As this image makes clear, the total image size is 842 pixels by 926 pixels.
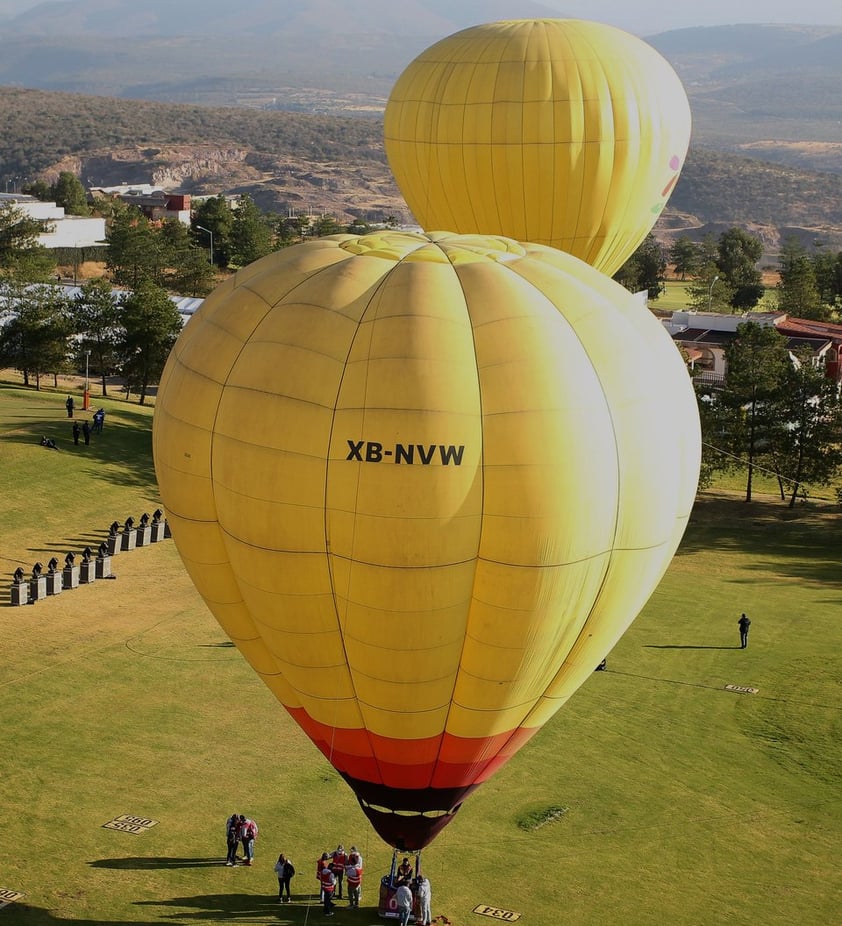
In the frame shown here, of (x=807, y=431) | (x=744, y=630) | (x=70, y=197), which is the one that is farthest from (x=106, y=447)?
(x=70, y=197)

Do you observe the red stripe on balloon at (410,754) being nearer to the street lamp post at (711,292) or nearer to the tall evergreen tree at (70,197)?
the street lamp post at (711,292)

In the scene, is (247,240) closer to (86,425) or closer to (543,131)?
(86,425)

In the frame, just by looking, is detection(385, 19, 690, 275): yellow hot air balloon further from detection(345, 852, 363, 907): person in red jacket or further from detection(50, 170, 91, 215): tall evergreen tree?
detection(50, 170, 91, 215): tall evergreen tree

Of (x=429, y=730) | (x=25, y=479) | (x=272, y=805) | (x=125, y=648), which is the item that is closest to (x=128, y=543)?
(x=25, y=479)

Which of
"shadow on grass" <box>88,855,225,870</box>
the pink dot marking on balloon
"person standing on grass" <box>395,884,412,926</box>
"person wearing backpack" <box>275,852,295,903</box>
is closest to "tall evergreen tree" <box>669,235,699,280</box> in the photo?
the pink dot marking on balloon

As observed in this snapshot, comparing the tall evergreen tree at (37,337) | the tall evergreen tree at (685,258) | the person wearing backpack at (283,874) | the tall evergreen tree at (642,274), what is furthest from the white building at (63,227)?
the person wearing backpack at (283,874)

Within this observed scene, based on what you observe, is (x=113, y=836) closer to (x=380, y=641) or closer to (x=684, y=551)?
(x=380, y=641)
